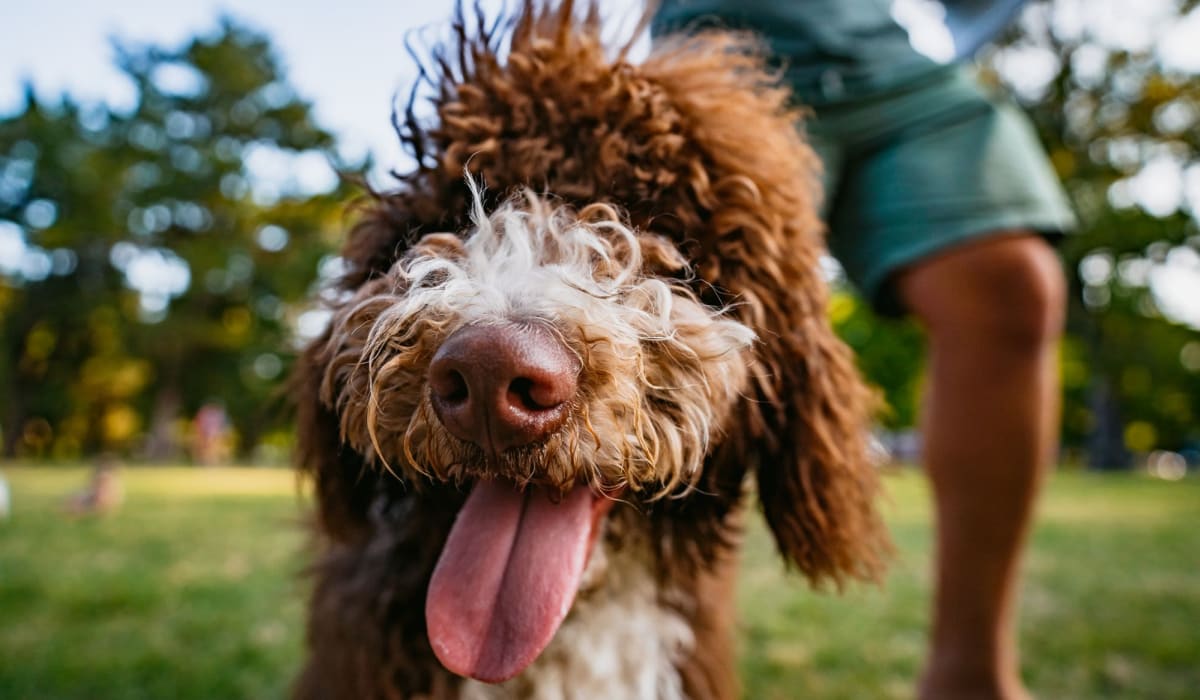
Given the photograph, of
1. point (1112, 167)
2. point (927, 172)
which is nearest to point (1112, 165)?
point (1112, 167)

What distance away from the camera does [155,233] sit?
29.1 metres

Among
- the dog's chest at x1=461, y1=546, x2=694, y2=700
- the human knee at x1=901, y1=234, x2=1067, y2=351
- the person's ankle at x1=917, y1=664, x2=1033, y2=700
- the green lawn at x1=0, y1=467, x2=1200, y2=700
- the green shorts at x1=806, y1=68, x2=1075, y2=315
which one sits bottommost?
the green lawn at x1=0, y1=467, x2=1200, y2=700

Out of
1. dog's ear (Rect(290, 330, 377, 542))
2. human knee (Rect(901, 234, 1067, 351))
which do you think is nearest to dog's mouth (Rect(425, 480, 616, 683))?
dog's ear (Rect(290, 330, 377, 542))

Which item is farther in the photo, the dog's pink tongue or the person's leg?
the person's leg

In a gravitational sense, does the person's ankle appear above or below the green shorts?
below

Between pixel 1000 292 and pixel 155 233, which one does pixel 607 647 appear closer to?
pixel 1000 292

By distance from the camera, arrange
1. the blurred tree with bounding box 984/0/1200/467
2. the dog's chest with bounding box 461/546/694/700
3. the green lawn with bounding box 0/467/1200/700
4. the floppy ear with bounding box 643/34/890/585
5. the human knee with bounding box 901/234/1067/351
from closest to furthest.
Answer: the floppy ear with bounding box 643/34/890/585
the dog's chest with bounding box 461/546/694/700
the human knee with bounding box 901/234/1067/351
the green lawn with bounding box 0/467/1200/700
the blurred tree with bounding box 984/0/1200/467

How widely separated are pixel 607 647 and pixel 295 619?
2271 mm

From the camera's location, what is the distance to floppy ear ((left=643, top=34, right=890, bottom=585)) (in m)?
1.68

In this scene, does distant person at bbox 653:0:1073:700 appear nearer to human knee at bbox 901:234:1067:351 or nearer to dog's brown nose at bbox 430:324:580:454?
human knee at bbox 901:234:1067:351

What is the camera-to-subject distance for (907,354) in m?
36.1

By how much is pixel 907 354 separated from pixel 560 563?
37.0 meters

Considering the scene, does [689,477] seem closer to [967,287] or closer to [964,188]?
[967,287]

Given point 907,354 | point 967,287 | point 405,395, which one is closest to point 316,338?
point 405,395
